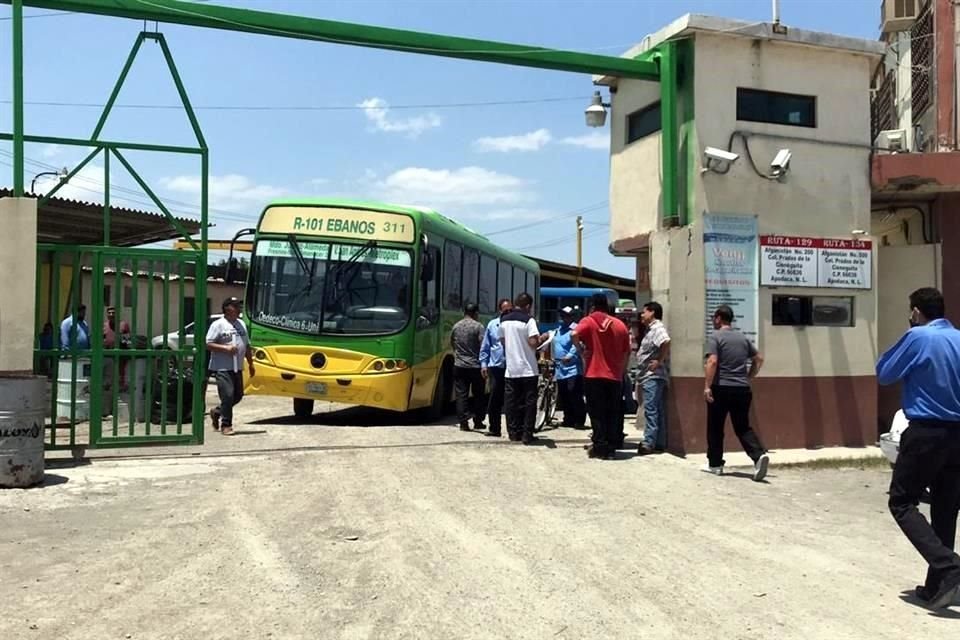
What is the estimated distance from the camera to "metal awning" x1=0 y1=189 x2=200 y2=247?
1394cm

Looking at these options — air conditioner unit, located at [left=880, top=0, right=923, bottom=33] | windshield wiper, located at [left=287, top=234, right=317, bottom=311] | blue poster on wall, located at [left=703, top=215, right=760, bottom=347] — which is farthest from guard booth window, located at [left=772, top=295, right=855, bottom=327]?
air conditioner unit, located at [left=880, top=0, right=923, bottom=33]

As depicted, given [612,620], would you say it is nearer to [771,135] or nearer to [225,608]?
[225,608]

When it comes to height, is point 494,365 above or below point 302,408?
above

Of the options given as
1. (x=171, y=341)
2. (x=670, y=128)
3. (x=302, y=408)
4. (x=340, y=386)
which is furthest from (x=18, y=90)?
(x=171, y=341)

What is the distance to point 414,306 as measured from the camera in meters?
12.7

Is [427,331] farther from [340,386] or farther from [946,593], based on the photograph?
[946,593]

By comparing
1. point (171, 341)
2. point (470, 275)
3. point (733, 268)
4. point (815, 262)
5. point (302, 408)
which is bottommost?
point (302, 408)

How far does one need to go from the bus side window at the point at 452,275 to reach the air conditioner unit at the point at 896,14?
11550mm

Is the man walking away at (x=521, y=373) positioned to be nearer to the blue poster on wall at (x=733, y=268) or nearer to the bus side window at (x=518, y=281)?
the blue poster on wall at (x=733, y=268)

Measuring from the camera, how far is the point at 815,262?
35.9 ft

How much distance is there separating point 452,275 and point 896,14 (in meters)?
12.8

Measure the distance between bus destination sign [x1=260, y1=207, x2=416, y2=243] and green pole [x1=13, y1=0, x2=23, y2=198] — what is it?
4.39m

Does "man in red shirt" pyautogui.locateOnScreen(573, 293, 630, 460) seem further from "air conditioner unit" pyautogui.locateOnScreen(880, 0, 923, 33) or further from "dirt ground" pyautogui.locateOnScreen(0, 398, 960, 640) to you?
"air conditioner unit" pyautogui.locateOnScreen(880, 0, 923, 33)

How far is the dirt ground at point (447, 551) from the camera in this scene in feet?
15.7
